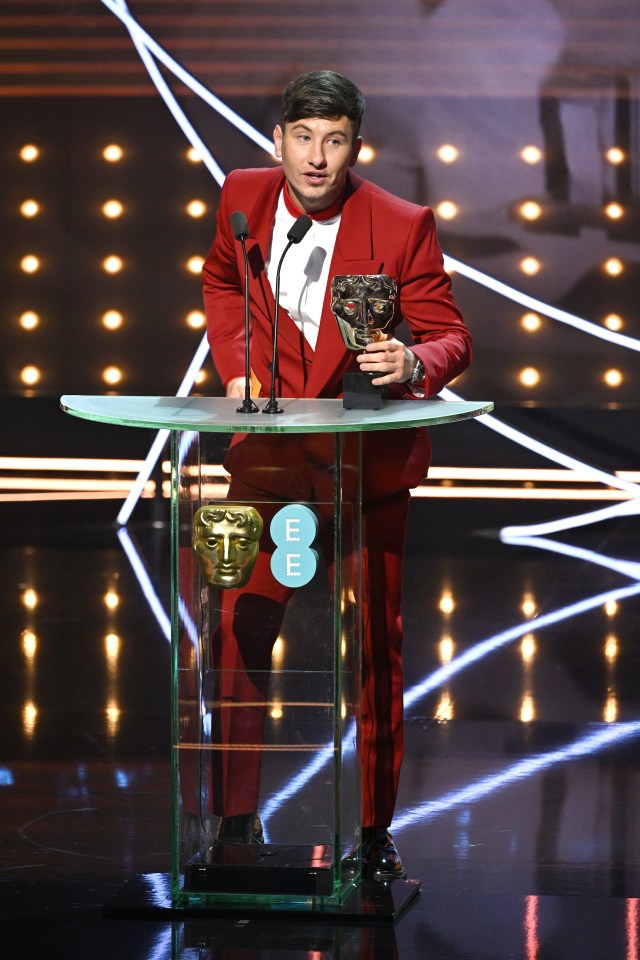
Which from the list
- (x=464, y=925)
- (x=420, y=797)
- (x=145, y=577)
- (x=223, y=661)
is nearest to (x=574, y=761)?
(x=420, y=797)

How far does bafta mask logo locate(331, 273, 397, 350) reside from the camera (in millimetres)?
2344

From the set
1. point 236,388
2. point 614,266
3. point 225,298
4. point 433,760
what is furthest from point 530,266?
point 236,388

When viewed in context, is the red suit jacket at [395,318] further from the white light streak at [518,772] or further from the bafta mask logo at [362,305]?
the white light streak at [518,772]

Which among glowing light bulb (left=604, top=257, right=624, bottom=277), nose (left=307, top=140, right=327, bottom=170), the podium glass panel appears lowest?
the podium glass panel

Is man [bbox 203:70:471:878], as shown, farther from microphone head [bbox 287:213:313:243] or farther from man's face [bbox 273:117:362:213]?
microphone head [bbox 287:213:313:243]

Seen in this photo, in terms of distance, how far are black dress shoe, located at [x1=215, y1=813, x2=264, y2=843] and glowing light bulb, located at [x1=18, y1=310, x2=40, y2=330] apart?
482cm

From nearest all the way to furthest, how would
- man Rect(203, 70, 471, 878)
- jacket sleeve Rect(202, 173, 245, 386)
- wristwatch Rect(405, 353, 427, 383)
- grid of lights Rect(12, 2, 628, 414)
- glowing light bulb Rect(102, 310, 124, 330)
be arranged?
wristwatch Rect(405, 353, 427, 383)
man Rect(203, 70, 471, 878)
jacket sleeve Rect(202, 173, 245, 386)
grid of lights Rect(12, 2, 628, 414)
glowing light bulb Rect(102, 310, 124, 330)

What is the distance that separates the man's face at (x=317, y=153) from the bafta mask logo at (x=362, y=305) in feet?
0.85

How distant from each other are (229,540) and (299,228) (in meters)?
0.48

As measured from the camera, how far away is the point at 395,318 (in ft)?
8.52

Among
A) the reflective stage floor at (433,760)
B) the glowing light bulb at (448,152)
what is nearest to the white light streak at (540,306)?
the glowing light bulb at (448,152)

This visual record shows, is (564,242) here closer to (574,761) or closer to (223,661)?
(574,761)

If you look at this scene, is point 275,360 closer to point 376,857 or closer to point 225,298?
point 225,298

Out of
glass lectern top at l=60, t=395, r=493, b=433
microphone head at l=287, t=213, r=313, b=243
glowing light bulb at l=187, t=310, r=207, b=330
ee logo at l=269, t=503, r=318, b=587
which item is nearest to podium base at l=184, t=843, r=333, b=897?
ee logo at l=269, t=503, r=318, b=587
